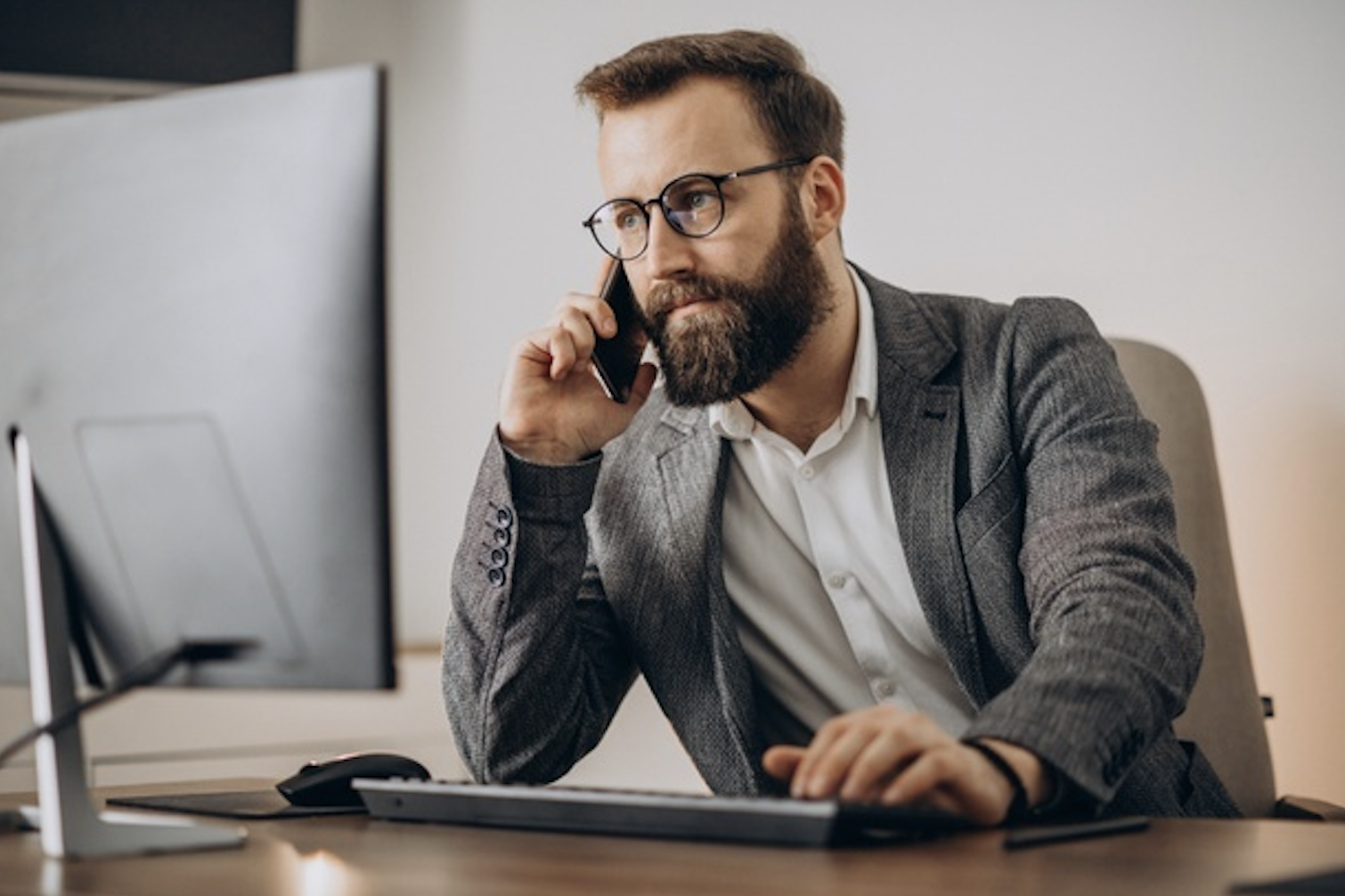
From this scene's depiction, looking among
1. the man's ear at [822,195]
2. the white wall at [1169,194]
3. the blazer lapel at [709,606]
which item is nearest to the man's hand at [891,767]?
the blazer lapel at [709,606]

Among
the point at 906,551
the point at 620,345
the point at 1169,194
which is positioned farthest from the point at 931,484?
the point at 1169,194

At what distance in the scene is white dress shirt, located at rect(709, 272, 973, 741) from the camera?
1.75 m

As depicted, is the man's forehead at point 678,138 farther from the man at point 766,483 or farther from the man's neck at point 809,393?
the man's neck at point 809,393

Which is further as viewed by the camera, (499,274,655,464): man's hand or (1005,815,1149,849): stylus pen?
(499,274,655,464): man's hand

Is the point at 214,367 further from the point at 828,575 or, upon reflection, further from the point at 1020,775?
the point at 828,575

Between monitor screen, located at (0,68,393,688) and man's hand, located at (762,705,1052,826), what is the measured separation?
0.28 m

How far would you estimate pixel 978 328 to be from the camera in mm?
1749

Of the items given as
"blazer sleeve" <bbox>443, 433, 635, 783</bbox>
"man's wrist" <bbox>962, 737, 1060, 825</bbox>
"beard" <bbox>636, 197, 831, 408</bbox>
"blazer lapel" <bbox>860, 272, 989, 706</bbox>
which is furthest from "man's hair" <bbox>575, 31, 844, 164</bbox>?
"man's wrist" <bbox>962, 737, 1060, 825</bbox>

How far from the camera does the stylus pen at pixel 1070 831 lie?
3.22 feet

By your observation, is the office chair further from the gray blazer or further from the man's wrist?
the man's wrist

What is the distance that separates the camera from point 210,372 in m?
0.95

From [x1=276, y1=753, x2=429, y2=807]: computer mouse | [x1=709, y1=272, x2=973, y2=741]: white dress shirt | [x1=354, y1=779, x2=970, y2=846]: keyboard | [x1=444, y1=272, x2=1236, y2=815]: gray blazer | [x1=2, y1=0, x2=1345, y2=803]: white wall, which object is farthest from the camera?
[x1=2, y1=0, x2=1345, y2=803]: white wall

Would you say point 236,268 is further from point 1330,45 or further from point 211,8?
point 211,8

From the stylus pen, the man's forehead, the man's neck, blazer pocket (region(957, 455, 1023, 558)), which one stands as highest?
the man's forehead
